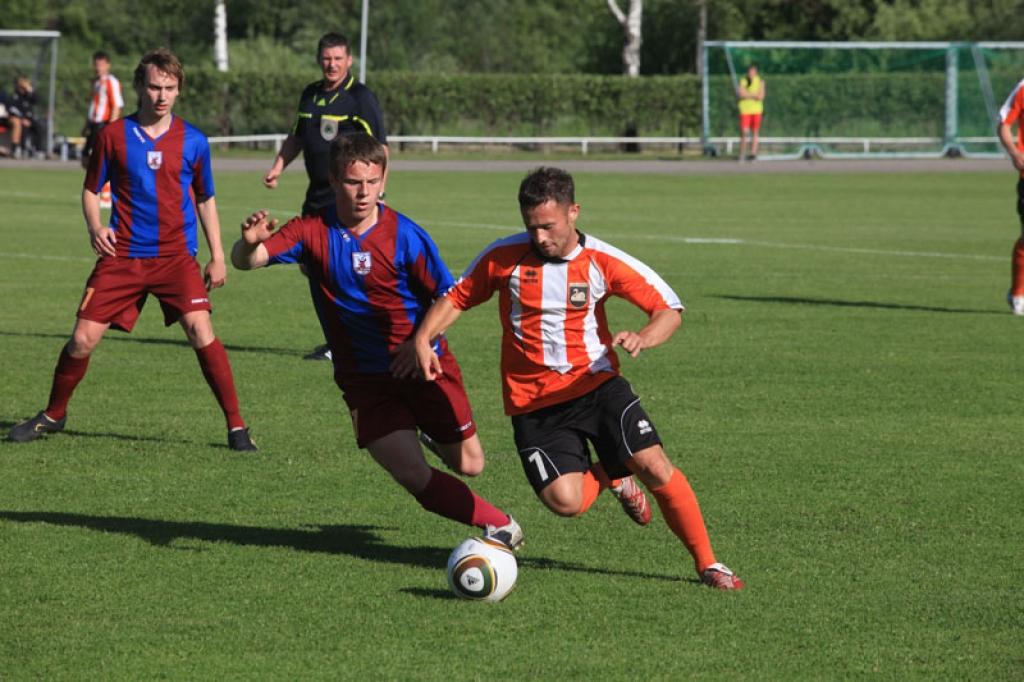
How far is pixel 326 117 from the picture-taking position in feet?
38.7

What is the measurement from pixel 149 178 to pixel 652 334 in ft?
12.6

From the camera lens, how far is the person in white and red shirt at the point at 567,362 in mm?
5910

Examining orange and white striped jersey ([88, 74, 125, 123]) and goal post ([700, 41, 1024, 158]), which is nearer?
orange and white striped jersey ([88, 74, 125, 123])

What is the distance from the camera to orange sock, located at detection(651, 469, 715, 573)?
5.87 m

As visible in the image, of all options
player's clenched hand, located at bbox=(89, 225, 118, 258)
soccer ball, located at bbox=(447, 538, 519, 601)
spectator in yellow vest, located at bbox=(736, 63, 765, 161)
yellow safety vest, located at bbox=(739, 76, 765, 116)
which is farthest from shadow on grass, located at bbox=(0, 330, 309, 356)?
yellow safety vest, located at bbox=(739, 76, 765, 116)

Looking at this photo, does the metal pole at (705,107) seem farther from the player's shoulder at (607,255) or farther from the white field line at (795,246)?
the player's shoulder at (607,255)

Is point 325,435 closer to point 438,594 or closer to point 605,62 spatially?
point 438,594

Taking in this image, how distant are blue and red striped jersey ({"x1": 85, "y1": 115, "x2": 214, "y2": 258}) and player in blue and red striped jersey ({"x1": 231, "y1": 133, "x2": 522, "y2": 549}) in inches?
97.5

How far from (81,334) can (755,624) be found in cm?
443

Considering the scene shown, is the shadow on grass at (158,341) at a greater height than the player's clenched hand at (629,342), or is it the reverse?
the player's clenched hand at (629,342)

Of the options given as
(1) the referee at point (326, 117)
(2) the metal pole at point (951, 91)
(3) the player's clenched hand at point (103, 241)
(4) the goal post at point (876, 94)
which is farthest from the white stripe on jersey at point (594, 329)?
(2) the metal pole at point (951, 91)

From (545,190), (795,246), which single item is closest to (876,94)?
(795,246)

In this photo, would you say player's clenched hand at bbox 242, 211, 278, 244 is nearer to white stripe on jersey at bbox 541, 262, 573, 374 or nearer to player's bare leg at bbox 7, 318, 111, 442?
white stripe on jersey at bbox 541, 262, 573, 374

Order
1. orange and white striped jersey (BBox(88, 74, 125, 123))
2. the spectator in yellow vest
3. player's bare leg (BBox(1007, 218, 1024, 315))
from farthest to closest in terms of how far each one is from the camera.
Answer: the spectator in yellow vest
orange and white striped jersey (BBox(88, 74, 125, 123))
player's bare leg (BBox(1007, 218, 1024, 315))
